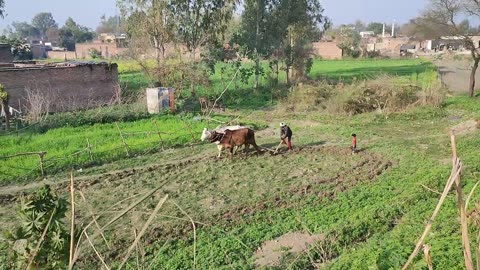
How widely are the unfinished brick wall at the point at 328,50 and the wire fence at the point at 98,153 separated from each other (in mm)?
48535

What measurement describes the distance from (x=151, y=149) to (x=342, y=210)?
7.69 metres

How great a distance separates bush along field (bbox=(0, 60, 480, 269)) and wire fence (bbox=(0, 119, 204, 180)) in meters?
0.11

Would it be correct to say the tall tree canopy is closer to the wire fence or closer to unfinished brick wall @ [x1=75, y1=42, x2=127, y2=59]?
the wire fence

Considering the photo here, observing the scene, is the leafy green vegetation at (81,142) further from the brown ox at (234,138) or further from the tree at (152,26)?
the tree at (152,26)

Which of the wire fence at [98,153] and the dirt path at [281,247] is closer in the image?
the dirt path at [281,247]

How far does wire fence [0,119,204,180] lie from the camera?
41.6ft

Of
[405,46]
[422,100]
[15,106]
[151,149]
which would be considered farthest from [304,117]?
[405,46]

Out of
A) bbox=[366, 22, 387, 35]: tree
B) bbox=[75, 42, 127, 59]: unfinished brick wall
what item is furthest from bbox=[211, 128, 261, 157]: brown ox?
bbox=[366, 22, 387, 35]: tree

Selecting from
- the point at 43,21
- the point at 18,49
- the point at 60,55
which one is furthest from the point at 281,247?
the point at 43,21

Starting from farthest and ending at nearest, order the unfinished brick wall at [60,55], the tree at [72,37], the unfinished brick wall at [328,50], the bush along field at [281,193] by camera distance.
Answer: the tree at [72,37] < the unfinished brick wall at [60,55] < the unfinished brick wall at [328,50] < the bush along field at [281,193]

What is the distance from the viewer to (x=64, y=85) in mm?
22078

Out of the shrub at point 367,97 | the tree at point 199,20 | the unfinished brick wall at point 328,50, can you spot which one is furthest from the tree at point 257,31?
the unfinished brick wall at point 328,50

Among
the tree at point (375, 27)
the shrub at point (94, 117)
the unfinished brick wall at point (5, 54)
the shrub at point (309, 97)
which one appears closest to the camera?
the shrub at point (94, 117)

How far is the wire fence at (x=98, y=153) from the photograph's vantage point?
12680mm
